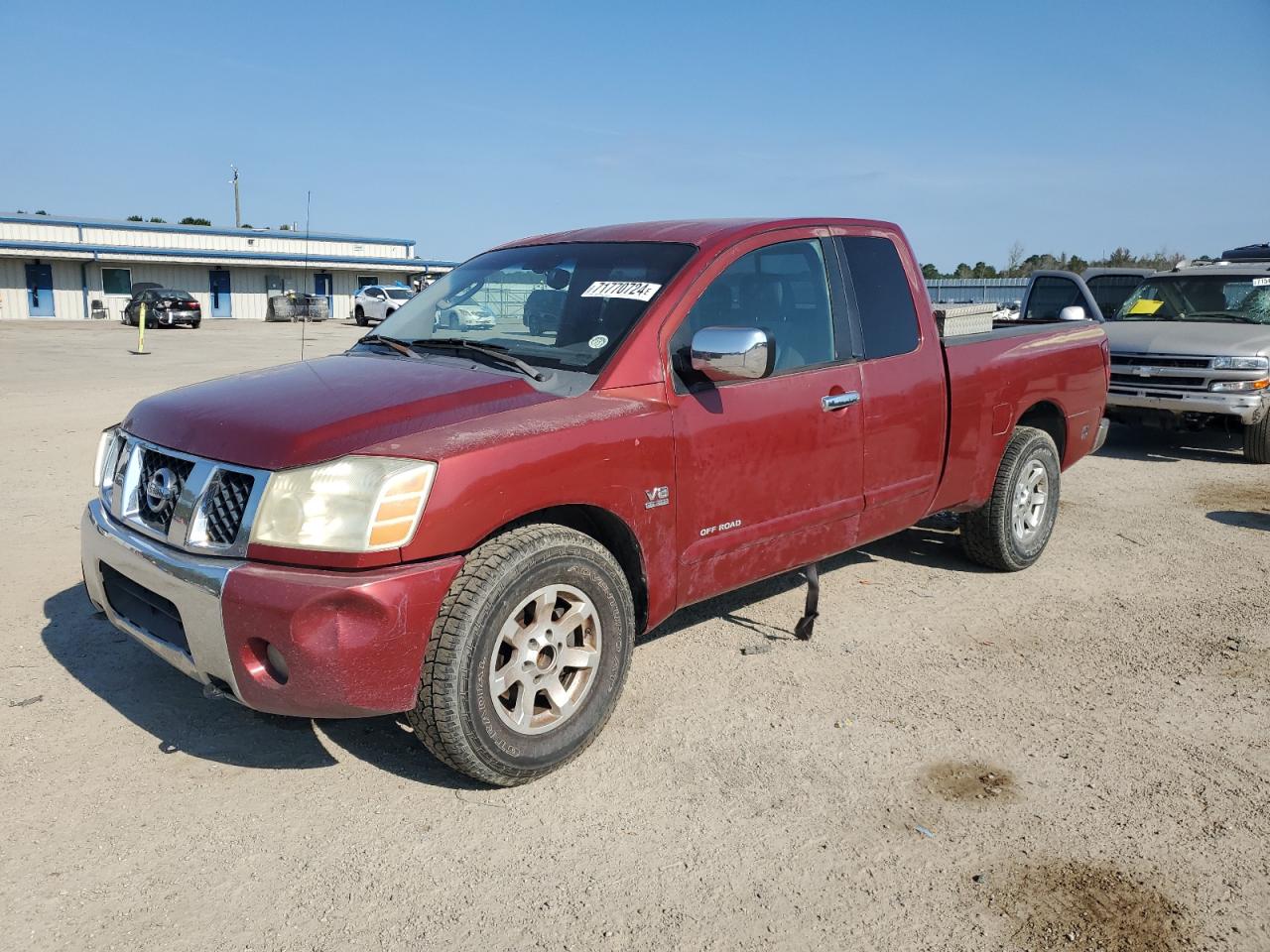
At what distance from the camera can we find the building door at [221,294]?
46.1m

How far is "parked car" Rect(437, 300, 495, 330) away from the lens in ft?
13.7

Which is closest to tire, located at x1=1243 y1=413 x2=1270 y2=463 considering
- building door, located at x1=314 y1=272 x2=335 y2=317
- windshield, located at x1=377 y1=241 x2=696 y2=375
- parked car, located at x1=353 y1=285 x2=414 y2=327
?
windshield, located at x1=377 y1=241 x2=696 y2=375

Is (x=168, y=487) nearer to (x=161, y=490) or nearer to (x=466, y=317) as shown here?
(x=161, y=490)

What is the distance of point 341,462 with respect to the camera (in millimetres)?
2906

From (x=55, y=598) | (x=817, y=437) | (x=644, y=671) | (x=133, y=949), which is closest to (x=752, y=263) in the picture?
(x=817, y=437)

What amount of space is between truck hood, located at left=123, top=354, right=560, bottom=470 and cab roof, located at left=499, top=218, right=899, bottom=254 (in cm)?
106

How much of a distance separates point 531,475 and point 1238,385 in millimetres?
8665

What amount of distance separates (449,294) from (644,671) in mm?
1967

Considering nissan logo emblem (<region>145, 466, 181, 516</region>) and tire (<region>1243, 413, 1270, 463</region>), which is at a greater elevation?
nissan logo emblem (<region>145, 466, 181, 516</region>)

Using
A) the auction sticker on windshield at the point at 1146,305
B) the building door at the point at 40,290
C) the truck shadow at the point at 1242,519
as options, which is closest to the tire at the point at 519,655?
the truck shadow at the point at 1242,519

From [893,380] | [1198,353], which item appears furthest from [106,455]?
[1198,353]

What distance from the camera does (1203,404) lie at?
30.8ft

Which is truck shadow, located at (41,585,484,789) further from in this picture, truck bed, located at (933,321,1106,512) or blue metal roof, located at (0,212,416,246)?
blue metal roof, located at (0,212,416,246)

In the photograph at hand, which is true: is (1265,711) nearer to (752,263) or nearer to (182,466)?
(752,263)
